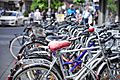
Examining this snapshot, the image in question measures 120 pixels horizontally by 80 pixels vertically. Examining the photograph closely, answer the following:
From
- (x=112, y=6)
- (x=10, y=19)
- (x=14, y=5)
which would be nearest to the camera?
(x=112, y=6)

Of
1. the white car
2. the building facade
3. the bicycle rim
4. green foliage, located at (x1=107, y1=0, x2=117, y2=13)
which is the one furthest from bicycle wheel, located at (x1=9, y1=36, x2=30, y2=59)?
the building facade

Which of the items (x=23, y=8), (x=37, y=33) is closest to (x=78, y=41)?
(x=37, y=33)

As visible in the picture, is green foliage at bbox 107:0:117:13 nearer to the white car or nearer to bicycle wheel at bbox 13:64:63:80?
bicycle wheel at bbox 13:64:63:80

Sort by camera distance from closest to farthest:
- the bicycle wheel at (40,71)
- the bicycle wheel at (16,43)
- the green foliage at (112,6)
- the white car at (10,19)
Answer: the bicycle wheel at (40,71) < the bicycle wheel at (16,43) < the green foliage at (112,6) < the white car at (10,19)

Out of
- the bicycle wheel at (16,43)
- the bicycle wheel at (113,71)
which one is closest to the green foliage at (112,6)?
the bicycle wheel at (16,43)

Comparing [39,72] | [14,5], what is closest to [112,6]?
[39,72]

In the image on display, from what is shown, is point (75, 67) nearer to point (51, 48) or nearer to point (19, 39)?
point (51, 48)

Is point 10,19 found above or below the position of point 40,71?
below

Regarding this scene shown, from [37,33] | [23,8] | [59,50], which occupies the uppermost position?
[59,50]

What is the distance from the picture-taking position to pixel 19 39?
35.0ft

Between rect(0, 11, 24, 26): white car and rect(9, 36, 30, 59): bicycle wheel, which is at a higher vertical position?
rect(9, 36, 30, 59): bicycle wheel

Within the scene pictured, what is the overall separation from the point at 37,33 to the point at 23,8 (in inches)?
2386

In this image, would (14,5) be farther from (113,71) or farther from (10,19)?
(113,71)

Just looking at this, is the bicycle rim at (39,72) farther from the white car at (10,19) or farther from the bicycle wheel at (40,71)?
the white car at (10,19)
